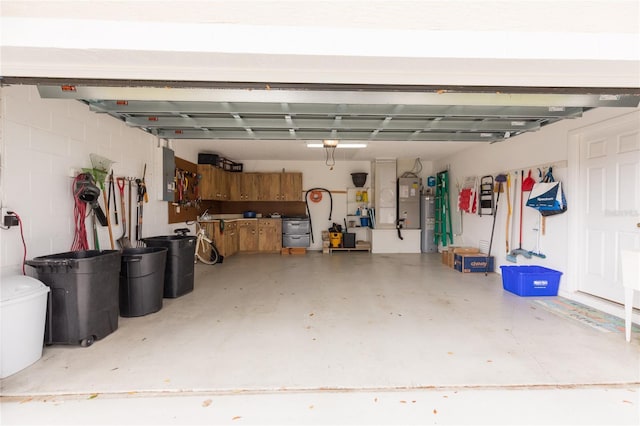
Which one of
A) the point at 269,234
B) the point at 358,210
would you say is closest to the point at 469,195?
the point at 358,210

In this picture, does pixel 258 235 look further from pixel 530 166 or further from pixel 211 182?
pixel 530 166

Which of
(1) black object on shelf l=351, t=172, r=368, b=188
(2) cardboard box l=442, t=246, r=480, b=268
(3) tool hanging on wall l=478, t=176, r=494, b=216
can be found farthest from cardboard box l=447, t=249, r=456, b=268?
(1) black object on shelf l=351, t=172, r=368, b=188

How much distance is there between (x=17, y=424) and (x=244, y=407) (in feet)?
4.12

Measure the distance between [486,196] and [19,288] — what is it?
663 centimetres

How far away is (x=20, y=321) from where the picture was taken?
2.16 m

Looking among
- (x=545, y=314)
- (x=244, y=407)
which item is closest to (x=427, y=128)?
(x=545, y=314)

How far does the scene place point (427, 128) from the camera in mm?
4125

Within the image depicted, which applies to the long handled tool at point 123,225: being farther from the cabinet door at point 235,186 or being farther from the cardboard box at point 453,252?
the cardboard box at point 453,252

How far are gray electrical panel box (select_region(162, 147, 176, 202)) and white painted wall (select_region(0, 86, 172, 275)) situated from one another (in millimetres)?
1107

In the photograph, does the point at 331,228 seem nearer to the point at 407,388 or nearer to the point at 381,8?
the point at 407,388

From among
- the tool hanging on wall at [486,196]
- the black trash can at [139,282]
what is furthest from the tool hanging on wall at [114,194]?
the tool hanging on wall at [486,196]

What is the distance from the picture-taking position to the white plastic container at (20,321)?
210cm

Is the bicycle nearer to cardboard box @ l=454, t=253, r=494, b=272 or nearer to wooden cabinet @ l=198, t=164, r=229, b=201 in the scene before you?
wooden cabinet @ l=198, t=164, r=229, b=201

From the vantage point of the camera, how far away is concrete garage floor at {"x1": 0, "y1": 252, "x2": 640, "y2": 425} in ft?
5.87
